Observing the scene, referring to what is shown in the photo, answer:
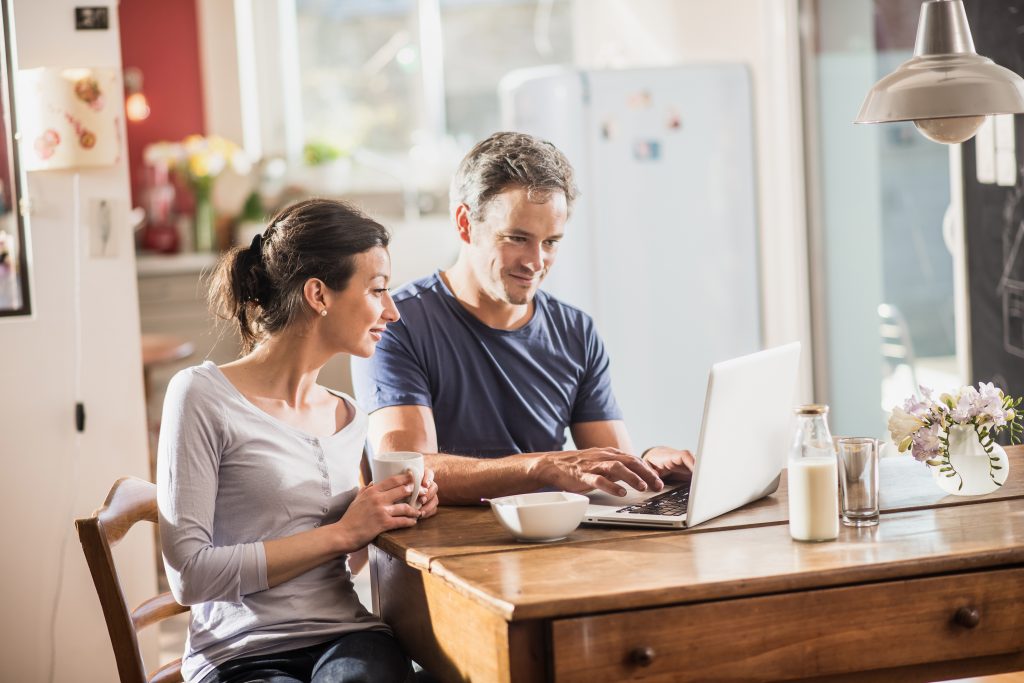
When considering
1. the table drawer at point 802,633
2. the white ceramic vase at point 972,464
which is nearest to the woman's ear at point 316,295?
the table drawer at point 802,633

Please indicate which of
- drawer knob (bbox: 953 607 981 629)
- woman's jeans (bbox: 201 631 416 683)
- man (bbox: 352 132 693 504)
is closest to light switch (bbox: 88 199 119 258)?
man (bbox: 352 132 693 504)

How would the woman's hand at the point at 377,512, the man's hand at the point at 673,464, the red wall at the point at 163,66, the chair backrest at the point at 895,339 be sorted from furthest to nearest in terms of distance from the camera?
the red wall at the point at 163,66 < the chair backrest at the point at 895,339 < the man's hand at the point at 673,464 < the woman's hand at the point at 377,512

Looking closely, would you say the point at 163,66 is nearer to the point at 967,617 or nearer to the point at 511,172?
the point at 511,172

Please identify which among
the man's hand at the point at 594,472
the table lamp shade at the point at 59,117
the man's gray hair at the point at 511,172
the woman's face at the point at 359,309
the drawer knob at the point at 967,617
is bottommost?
the drawer knob at the point at 967,617

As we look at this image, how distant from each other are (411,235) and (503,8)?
1340 mm

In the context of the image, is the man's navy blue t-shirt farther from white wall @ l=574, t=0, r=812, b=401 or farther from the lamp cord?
white wall @ l=574, t=0, r=812, b=401

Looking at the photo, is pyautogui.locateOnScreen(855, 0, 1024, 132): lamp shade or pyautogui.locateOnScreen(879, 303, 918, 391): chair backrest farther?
pyautogui.locateOnScreen(879, 303, 918, 391): chair backrest

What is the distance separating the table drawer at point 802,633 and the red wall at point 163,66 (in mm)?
5219

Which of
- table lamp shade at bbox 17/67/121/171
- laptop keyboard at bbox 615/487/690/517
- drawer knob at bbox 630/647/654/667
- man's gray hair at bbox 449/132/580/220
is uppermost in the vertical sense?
table lamp shade at bbox 17/67/121/171

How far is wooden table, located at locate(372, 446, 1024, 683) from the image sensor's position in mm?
1396

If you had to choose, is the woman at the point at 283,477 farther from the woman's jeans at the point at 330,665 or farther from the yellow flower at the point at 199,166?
the yellow flower at the point at 199,166

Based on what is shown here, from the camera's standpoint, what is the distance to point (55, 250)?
8.80ft

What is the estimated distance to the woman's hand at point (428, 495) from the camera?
5.94 feet

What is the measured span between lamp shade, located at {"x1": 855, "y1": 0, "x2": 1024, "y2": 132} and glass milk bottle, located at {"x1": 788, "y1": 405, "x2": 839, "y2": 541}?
508 millimetres
